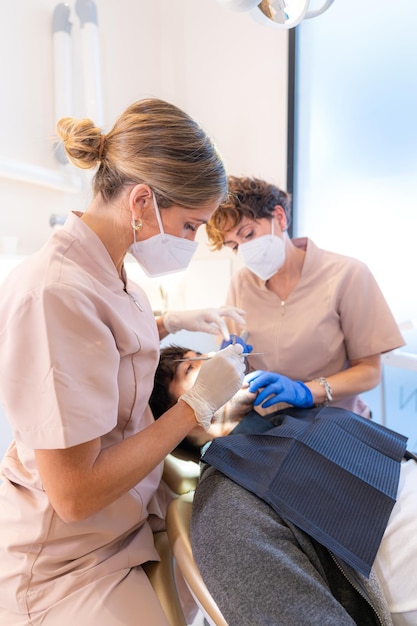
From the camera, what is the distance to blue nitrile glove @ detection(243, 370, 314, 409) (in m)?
1.21

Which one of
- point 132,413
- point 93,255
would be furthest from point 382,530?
point 93,255

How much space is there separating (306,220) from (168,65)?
1286 millimetres

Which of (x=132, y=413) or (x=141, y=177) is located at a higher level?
(x=141, y=177)

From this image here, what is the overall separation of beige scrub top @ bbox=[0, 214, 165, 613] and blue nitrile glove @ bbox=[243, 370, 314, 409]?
14.7 inches

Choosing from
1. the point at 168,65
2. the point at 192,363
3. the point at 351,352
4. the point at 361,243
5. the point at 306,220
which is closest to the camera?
the point at 192,363

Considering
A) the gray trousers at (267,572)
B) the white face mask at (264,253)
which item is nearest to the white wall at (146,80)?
the white face mask at (264,253)

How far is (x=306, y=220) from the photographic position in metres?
2.36

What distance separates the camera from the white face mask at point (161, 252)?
915 millimetres

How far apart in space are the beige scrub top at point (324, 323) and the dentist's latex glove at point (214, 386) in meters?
0.46

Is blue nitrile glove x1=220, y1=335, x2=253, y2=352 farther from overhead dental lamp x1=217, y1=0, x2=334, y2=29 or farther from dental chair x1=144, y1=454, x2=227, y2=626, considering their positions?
overhead dental lamp x1=217, y1=0, x2=334, y2=29

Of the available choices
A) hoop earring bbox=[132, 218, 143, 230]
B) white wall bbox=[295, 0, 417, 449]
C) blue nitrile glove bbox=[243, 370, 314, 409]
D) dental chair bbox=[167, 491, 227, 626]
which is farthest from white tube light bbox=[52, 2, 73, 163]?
dental chair bbox=[167, 491, 227, 626]

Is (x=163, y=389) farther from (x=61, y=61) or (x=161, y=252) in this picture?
(x=61, y=61)

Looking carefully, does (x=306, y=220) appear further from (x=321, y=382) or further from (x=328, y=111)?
(x=321, y=382)

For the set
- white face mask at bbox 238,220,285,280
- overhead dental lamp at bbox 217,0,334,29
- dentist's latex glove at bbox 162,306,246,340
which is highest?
overhead dental lamp at bbox 217,0,334,29
